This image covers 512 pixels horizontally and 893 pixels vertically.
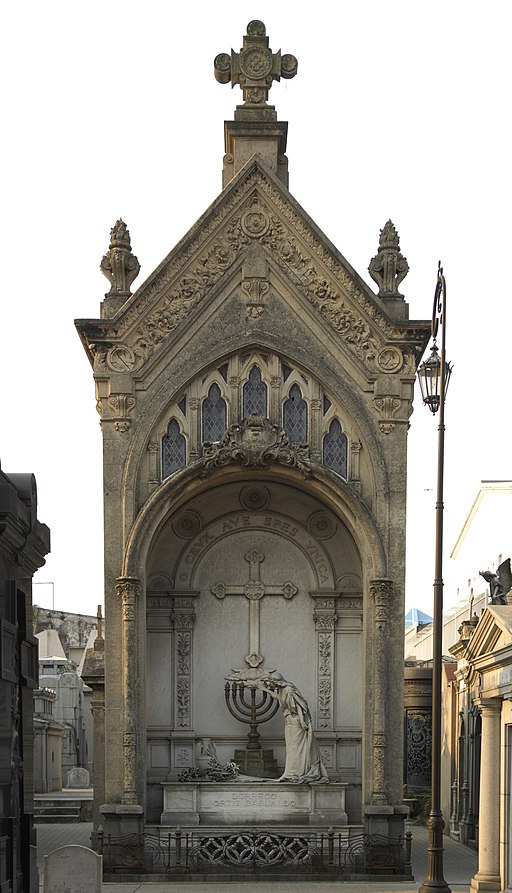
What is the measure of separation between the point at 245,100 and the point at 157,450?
28.4 ft

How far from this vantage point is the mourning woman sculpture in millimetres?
32978

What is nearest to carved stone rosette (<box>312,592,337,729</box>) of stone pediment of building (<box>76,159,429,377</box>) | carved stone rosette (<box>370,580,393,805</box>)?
carved stone rosette (<box>370,580,393,805</box>)

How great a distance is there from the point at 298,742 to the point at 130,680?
149 inches

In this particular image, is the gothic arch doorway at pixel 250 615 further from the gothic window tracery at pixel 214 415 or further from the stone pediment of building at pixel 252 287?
the stone pediment of building at pixel 252 287

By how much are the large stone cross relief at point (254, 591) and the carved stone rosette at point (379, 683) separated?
283 centimetres

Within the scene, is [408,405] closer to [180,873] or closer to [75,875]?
[180,873]

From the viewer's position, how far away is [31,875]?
16938 mm

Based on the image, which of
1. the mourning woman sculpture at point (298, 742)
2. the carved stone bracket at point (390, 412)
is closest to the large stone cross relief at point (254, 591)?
the mourning woman sculpture at point (298, 742)

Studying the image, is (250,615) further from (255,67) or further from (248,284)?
(255,67)

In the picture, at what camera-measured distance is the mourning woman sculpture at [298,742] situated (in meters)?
33.0

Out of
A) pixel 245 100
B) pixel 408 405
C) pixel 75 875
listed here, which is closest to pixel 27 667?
pixel 75 875

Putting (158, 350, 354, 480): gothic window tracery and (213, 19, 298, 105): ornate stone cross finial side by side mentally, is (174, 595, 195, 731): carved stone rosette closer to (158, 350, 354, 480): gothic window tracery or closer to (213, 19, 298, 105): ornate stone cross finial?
(158, 350, 354, 480): gothic window tracery

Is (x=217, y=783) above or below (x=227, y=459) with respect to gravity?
below

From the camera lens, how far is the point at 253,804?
3262 cm
